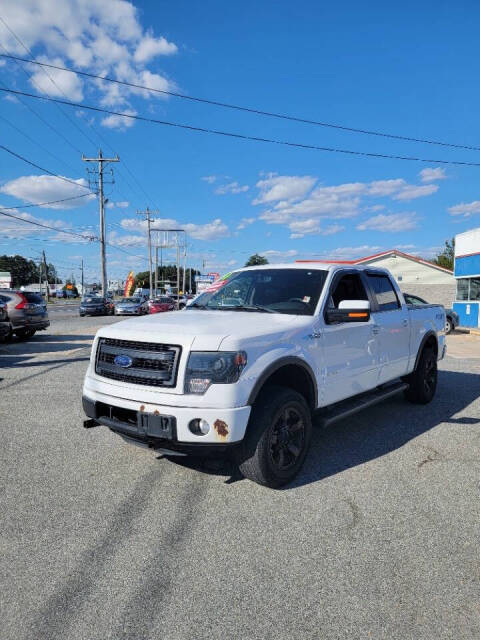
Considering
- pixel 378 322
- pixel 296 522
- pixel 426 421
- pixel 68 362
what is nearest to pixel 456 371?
pixel 426 421

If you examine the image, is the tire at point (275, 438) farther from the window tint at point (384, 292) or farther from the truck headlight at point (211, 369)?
the window tint at point (384, 292)

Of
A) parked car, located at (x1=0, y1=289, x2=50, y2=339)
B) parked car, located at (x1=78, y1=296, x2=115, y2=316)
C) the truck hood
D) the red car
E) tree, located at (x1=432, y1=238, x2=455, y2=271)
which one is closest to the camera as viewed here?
the truck hood

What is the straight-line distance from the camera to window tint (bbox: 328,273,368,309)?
14.5ft

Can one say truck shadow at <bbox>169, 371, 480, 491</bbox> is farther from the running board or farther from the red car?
the red car

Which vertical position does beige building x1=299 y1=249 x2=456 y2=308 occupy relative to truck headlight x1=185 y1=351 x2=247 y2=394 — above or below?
above

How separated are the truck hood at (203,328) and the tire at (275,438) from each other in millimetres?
539

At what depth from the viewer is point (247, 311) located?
427 centimetres

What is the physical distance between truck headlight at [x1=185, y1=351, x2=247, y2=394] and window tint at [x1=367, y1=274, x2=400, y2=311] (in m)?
2.63

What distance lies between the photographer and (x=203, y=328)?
3.38m

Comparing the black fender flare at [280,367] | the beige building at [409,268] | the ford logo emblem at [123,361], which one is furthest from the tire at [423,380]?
the beige building at [409,268]

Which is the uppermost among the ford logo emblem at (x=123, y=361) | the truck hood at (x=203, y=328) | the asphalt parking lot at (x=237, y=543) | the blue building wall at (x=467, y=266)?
the blue building wall at (x=467, y=266)

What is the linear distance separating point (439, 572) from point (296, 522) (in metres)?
0.92

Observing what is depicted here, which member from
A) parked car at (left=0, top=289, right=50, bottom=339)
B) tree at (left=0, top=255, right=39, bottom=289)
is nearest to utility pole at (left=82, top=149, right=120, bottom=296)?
parked car at (left=0, top=289, right=50, bottom=339)

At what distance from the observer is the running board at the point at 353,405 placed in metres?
4.04
